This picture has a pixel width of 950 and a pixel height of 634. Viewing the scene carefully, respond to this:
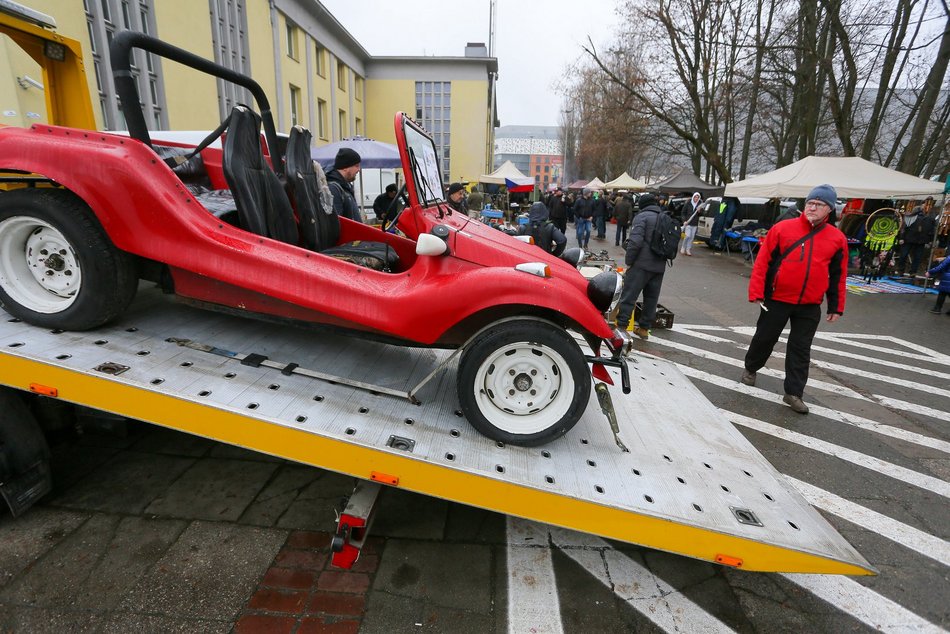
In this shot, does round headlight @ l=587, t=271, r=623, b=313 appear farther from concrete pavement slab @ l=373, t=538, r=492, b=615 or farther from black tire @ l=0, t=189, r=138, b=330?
black tire @ l=0, t=189, r=138, b=330

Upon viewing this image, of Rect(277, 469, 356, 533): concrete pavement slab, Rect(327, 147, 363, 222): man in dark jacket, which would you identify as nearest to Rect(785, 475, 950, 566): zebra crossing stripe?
Rect(277, 469, 356, 533): concrete pavement slab

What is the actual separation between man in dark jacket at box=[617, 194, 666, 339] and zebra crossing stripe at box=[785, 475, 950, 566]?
3290mm

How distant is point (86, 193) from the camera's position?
252 centimetres

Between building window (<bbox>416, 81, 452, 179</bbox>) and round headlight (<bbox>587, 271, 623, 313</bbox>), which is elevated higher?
building window (<bbox>416, 81, 452, 179</bbox>)

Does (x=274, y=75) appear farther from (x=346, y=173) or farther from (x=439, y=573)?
(x=439, y=573)

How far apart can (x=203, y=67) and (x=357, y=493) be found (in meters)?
2.68

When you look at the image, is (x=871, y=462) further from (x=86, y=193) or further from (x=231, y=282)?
(x=86, y=193)

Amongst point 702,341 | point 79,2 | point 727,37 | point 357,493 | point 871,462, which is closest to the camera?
point 357,493

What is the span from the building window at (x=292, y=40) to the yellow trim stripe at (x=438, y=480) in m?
22.5

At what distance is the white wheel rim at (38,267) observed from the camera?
2.69 meters

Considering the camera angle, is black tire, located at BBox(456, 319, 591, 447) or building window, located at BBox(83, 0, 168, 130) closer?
black tire, located at BBox(456, 319, 591, 447)

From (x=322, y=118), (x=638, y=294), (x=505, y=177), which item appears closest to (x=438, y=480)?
(x=638, y=294)

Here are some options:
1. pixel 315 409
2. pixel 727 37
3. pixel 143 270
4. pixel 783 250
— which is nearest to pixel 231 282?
pixel 143 270

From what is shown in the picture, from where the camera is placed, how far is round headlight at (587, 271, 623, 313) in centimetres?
268
